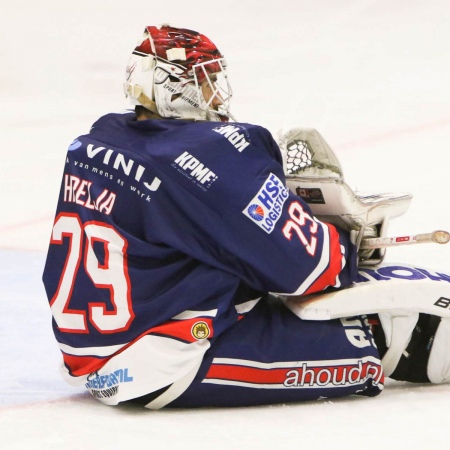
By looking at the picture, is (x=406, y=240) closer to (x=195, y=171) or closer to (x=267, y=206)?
(x=267, y=206)

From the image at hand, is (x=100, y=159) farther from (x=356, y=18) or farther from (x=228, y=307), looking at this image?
(x=356, y=18)

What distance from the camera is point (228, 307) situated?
194 centimetres

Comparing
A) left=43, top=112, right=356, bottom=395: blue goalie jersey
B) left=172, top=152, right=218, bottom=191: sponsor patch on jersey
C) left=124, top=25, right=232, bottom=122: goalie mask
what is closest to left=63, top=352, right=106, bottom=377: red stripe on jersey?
left=43, top=112, right=356, bottom=395: blue goalie jersey

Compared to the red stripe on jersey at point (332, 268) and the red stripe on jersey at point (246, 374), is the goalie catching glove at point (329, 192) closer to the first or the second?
the red stripe on jersey at point (332, 268)

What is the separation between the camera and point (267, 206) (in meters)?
1.88

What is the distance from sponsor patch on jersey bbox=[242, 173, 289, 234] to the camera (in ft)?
6.15

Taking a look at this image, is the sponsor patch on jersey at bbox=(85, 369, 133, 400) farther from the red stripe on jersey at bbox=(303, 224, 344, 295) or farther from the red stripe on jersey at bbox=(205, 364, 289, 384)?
the red stripe on jersey at bbox=(303, 224, 344, 295)

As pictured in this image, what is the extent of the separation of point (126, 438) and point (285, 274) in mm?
436

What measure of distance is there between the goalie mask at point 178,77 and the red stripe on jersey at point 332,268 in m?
0.36

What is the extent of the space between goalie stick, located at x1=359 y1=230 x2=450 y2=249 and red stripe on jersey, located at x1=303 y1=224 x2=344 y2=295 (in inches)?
6.0

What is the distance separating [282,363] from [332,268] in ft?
0.69

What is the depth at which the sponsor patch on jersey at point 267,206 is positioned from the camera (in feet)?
6.15

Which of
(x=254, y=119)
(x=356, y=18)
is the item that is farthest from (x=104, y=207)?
(x=356, y=18)

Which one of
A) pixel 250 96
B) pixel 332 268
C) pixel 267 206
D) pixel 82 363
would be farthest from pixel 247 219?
pixel 250 96
